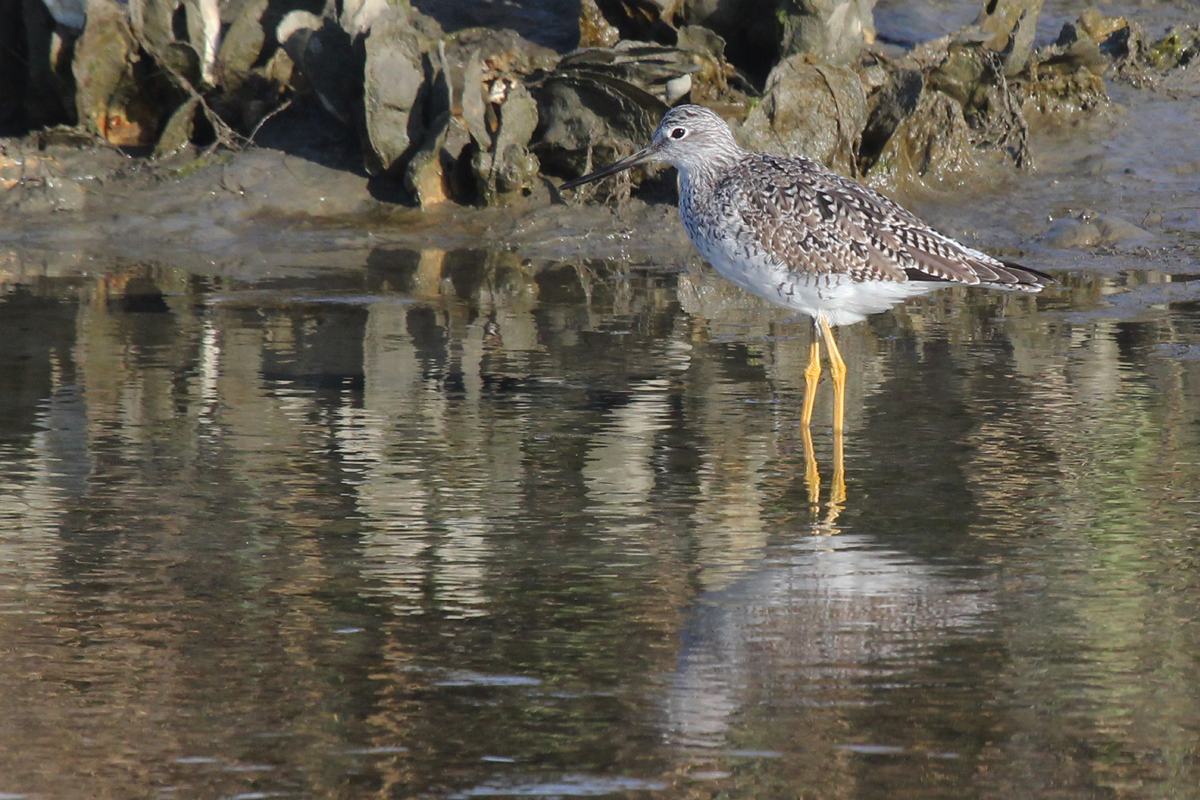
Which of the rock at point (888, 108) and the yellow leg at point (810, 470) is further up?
the rock at point (888, 108)

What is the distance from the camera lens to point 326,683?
13.5 feet

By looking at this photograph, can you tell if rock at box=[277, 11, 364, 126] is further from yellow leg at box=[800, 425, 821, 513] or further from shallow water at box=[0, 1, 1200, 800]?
yellow leg at box=[800, 425, 821, 513]

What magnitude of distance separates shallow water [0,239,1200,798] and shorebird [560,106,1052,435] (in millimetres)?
467

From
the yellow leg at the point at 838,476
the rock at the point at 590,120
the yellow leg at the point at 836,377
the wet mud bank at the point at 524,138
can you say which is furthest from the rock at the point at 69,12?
the yellow leg at the point at 838,476

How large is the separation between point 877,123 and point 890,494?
6398mm

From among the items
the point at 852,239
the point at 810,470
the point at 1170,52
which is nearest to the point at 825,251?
the point at 852,239

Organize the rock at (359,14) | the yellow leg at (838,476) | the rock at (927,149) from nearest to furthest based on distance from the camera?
the yellow leg at (838,476), the rock at (359,14), the rock at (927,149)

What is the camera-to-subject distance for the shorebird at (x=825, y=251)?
23.8ft

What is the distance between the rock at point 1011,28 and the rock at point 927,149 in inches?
23.0

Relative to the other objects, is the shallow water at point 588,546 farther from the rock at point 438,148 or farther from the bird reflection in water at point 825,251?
the rock at point 438,148

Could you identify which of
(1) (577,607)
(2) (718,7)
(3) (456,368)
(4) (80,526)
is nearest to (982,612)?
(1) (577,607)

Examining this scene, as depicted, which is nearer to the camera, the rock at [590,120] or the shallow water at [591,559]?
the shallow water at [591,559]

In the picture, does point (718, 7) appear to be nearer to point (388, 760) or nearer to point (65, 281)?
point (65, 281)

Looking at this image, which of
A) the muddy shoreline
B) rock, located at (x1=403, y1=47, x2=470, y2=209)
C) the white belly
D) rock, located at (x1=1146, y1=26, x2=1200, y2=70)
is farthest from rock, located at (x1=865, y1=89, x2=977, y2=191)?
the white belly
